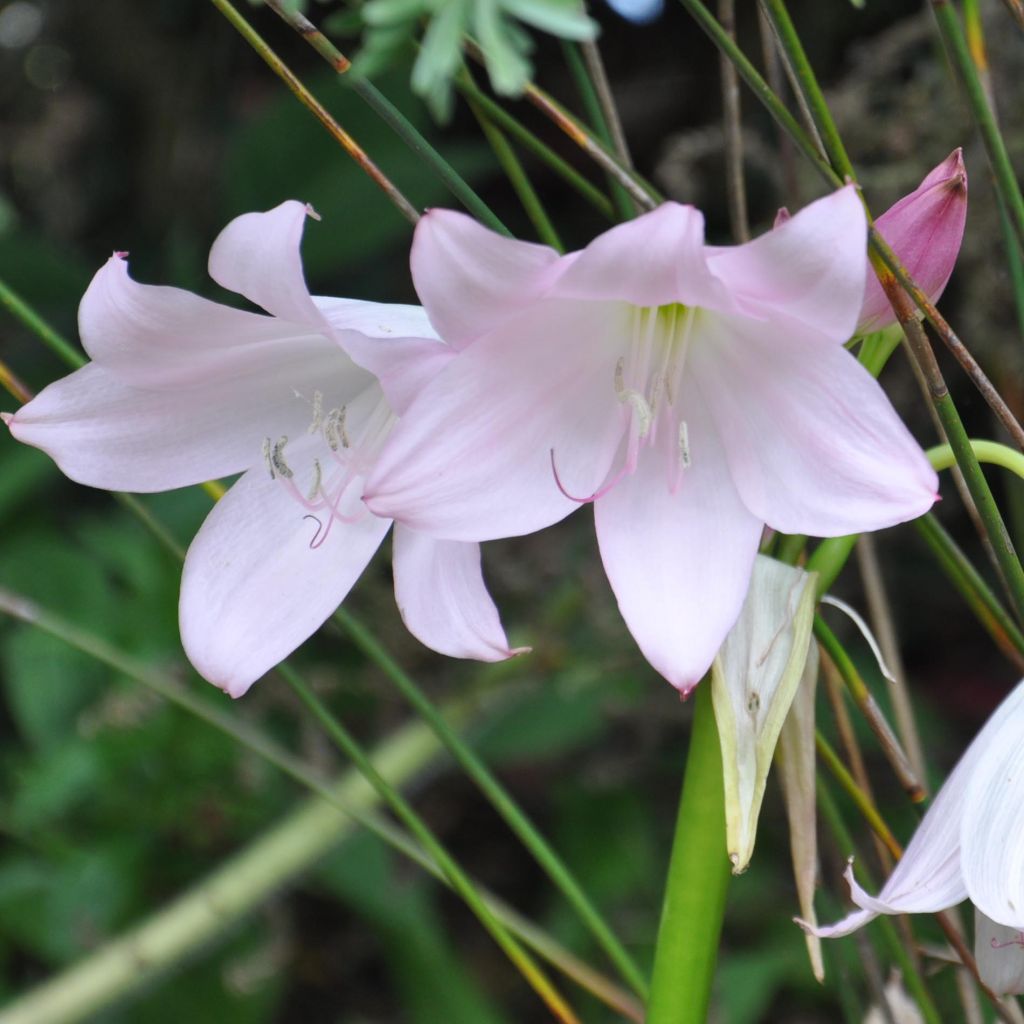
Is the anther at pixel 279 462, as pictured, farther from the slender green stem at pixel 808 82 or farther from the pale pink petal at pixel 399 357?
the slender green stem at pixel 808 82

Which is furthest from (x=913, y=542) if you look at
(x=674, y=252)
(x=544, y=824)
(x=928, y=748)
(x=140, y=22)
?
(x=140, y=22)

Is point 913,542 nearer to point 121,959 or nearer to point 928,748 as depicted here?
point 928,748

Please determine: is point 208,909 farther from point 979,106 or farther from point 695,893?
point 979,106

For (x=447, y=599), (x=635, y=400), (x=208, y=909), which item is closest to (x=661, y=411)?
(x=635, y=400)

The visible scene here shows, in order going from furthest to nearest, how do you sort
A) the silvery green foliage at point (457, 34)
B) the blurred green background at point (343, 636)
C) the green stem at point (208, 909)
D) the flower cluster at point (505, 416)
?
the blurred green background at point (343, 636)
the green stem at point (208, 909)
the flower cluster at point (505, 416)
the silvery green foliage at point (457, 34)

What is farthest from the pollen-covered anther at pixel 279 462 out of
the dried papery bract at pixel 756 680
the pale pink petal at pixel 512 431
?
the dried papery bract at pixel 756 680

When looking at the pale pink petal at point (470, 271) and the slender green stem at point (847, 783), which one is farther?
the slender green stem at point (847, 783)

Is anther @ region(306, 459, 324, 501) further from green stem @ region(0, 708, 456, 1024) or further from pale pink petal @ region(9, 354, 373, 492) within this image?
green stem @ region(0, 708, 456, 1024)
